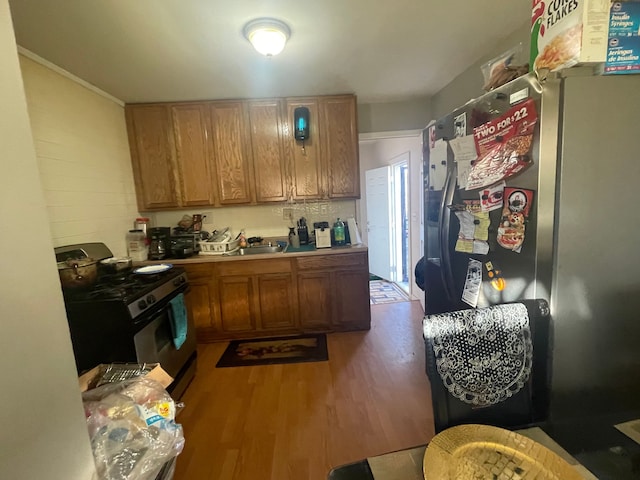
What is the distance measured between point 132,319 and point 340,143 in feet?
7.84

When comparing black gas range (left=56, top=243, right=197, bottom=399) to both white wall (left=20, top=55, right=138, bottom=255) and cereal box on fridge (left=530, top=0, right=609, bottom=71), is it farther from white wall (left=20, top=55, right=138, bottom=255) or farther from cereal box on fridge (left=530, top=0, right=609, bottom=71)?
cereal box on fridge (left=530, top=0, right=609, bottom=71)

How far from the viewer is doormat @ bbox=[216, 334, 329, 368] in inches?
104

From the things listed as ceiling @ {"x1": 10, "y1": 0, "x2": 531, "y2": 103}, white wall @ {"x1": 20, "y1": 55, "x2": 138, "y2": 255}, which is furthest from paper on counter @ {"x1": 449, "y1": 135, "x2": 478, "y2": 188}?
white wall @ {"x1": 20, "y1": 55, "x2": 138, "y2": 255}

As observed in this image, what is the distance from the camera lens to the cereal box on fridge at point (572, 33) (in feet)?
3.04

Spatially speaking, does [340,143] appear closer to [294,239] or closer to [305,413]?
[294,239]

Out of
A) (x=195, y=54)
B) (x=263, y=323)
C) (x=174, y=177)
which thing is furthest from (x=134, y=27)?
(x=263, y=323)

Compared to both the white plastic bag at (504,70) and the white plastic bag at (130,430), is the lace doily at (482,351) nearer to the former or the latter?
the white plastic bag at (130,430)

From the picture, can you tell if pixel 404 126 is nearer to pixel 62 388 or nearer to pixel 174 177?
pixel 174 177

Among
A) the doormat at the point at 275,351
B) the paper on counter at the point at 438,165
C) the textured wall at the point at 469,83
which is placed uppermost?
the textured wall at the point at 469,83

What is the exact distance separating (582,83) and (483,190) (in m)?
0.47

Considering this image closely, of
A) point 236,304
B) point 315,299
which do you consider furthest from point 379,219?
point 236,304

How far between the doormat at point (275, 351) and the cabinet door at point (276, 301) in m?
0.17

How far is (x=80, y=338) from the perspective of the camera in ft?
5.40

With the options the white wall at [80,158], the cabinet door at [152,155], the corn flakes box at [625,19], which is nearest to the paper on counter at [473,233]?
the corn flakes box at [625,19]
